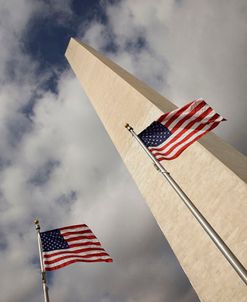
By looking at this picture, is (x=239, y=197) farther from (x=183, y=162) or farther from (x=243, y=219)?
(x=183, y=162)

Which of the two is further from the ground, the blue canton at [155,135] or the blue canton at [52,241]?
the blue canton at [52,241]

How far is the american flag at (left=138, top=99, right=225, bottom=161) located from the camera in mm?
7750

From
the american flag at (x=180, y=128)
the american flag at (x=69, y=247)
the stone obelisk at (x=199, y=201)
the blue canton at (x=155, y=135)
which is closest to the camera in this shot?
the american flag at (x=180, y=128)

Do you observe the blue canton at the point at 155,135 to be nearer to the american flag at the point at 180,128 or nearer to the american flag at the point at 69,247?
the american flag at the point at 180,128

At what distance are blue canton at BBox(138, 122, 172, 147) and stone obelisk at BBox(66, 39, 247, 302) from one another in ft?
15.8

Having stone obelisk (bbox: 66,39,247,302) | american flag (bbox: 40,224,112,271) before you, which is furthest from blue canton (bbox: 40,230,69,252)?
stone obelisk (bbox: 66,39,247,302)

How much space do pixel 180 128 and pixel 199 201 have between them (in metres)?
5.85

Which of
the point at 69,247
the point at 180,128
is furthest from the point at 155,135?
the point at 69,247

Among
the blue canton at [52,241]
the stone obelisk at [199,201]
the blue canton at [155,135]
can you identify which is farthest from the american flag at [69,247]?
the blue canton at [155,135]

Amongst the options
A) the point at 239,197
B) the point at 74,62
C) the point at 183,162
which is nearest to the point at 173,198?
the point at 183,162

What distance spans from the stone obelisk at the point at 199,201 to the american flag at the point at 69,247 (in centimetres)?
378

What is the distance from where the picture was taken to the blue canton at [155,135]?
7.95 meters

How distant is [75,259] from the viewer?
400 inches

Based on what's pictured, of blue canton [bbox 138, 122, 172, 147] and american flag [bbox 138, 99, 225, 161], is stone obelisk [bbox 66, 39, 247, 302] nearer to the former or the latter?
american flag [bbox 138, 99, 225, 161]
